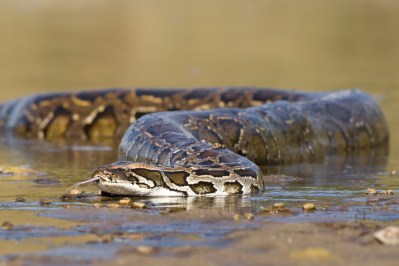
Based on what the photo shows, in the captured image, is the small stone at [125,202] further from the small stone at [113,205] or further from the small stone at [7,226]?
the small stone at [7,226]

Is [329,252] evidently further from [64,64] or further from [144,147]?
[64,64]

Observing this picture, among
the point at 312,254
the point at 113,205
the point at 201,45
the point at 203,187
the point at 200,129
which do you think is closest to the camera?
the point at 312,254

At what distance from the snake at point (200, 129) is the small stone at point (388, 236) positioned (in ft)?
7.80

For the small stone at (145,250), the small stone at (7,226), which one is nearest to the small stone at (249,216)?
the small stone at (145,250)

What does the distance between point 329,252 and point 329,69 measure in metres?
20.4

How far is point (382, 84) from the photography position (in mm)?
21969

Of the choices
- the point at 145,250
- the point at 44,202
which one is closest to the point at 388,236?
the point at 145,250

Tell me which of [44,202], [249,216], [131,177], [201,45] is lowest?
[44,202]

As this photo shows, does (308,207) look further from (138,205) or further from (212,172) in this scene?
(138,205)

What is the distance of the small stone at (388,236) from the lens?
6.47 metres

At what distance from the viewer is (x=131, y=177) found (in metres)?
8.53

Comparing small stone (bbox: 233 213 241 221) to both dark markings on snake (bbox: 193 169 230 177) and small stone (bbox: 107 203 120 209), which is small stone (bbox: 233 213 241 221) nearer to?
small stone (bbox: 107 203 120 209)

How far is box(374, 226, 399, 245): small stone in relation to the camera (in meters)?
6.47

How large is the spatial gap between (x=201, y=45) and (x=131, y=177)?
26.2 metres
